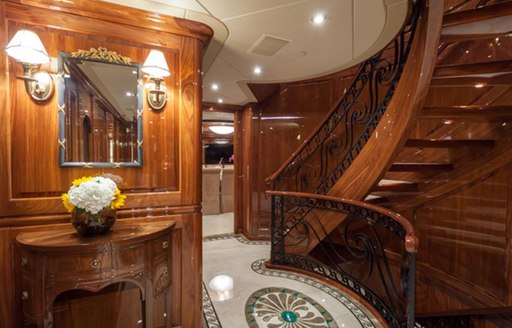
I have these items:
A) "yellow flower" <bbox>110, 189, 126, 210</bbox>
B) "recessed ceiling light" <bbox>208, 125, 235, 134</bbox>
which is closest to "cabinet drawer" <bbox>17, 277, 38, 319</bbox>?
"yellow flower" <bbox>110, 189, 126, 210</bbox>

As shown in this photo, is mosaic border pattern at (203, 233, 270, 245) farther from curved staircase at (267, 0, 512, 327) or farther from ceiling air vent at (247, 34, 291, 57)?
ceiling air vent at (247, 34, 291, 57)

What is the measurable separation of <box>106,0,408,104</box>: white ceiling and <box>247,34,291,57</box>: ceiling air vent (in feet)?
0.11

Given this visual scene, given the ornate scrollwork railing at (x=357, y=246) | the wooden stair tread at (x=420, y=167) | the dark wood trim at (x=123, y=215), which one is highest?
the wooden stair tread at (x=420, y=167)

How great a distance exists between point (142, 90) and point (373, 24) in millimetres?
1729

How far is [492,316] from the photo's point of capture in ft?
7.72

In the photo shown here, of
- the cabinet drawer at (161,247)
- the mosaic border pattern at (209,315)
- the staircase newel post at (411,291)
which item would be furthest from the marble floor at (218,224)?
the staircase newel post at (411,291)

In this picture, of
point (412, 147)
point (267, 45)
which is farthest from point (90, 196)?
point (412, 147)

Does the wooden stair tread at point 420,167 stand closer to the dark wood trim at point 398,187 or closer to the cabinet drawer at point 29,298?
the dark wood trim at point 398,187

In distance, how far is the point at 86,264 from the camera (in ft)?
4.14

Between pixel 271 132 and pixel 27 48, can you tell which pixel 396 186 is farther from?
pixel 27 48

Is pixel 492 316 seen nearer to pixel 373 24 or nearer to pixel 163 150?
pixel 373 24

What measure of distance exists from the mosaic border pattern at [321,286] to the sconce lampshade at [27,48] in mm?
2738

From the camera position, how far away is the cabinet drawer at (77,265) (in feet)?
4.00

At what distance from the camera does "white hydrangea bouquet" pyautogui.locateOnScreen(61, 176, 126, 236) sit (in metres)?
1.28
